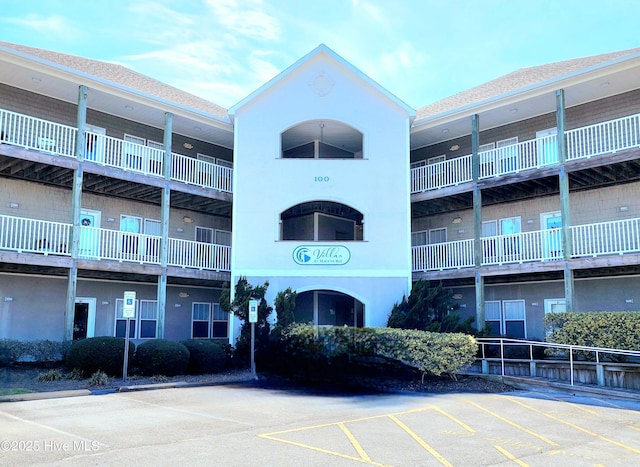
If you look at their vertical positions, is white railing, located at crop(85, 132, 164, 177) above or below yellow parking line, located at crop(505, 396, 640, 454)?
above

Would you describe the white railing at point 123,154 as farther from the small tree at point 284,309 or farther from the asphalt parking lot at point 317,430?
the asphalt parking lot at point 317,430

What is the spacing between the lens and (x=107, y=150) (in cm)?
2156

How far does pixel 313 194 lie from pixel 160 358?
8.45 m

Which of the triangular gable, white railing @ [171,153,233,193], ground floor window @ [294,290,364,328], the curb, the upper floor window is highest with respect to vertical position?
the triangular gable

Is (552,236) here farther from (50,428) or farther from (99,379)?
(50,428)

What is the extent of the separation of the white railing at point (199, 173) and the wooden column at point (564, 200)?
11938 mm

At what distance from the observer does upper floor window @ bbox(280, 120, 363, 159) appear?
944 inches

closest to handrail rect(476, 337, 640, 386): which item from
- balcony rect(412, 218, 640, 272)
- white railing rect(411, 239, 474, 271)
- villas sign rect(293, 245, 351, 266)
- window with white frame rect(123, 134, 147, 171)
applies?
balcony rect(412, 218, 640, 272)

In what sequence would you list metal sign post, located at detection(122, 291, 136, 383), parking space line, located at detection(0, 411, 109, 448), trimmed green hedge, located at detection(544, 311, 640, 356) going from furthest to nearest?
trimmed green hedge, located at detection(544, 311, 640, 356) → metal sign post, located at detection(122, 291, 136, 383) → parking space line, located at detection(0, 411, 109, 448)

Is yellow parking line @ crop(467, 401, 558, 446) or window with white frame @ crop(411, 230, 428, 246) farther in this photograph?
window with white frame @ crop(411, 230, 428, 246)

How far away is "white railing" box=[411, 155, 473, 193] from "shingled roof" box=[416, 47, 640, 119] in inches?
82.0

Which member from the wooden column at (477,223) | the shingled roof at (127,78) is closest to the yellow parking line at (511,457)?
the wooden column at (477,223)

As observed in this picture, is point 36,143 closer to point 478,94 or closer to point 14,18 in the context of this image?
point 14,18

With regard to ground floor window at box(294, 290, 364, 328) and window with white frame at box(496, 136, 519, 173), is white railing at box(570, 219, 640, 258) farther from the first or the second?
ground floor window at box(294, 290, 364, 328)
